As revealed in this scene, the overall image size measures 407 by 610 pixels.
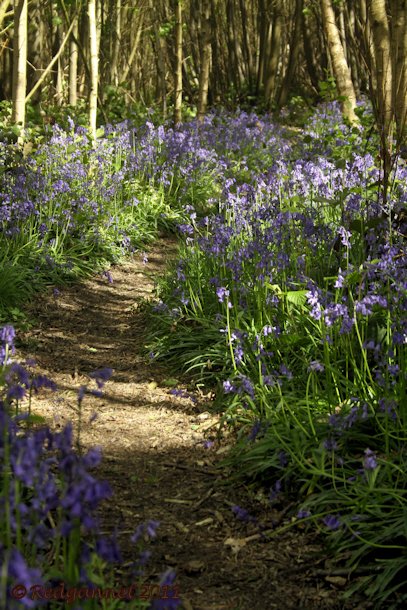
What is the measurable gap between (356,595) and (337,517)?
289mm

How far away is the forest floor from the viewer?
8.16 ft

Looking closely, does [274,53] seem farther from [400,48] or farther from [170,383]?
[170,383]

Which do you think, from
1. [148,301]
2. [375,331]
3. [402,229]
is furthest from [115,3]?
[375,331]

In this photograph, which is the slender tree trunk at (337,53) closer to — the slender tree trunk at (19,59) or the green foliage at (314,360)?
the slender tree trunk at (19,59)

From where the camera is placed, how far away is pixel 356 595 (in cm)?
240

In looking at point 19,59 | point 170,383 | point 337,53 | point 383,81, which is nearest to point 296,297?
point 170,383

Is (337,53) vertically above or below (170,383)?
above

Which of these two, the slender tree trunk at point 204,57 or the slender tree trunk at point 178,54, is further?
the slender tree trunk at point 204,57

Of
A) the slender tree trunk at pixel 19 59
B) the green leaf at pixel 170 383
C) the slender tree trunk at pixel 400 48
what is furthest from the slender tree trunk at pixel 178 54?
the green leaf at pixel 170 383

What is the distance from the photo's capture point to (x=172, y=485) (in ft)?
10.5

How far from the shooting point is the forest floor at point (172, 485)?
8.16 ft

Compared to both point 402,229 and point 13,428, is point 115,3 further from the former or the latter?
point 13,428

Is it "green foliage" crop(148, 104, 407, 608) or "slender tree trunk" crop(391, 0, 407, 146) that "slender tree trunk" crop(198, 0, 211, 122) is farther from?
"slender tree trunk" crop(391, 0, 407, 146)

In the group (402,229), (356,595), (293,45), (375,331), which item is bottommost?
(356,595)
